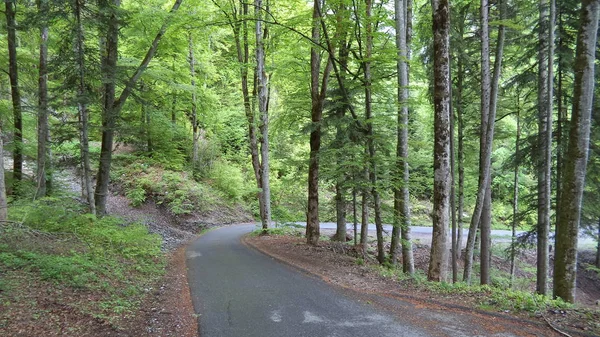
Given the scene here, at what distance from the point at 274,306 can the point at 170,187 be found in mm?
14740

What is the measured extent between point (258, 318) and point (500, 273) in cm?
1723

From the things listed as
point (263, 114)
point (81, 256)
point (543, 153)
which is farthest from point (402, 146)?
point (81, 256)

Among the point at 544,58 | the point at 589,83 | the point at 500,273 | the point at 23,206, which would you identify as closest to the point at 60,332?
the point at 23,206

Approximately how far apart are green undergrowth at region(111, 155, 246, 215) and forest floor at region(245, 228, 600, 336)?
20.6 ft

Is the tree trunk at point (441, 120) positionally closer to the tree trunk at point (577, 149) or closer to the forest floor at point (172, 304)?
the forest floor at point (172, 304)

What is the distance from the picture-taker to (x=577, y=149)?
624 centimetres

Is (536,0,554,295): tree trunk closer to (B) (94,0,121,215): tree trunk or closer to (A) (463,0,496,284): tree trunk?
(A) (463,0,496,284): tree trunk

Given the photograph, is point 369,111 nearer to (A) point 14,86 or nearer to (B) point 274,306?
(B) point 274,306

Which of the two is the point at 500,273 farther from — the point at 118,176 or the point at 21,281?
the point at 118,176

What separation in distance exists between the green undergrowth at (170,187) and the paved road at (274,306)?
9891 millimetres

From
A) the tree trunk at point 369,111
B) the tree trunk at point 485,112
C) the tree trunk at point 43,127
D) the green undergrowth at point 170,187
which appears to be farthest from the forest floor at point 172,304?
the green undergrowth at point 170,187

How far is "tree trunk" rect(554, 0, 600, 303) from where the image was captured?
6.07 m

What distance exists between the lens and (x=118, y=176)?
65.2ft

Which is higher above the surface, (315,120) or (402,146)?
(315,120)
